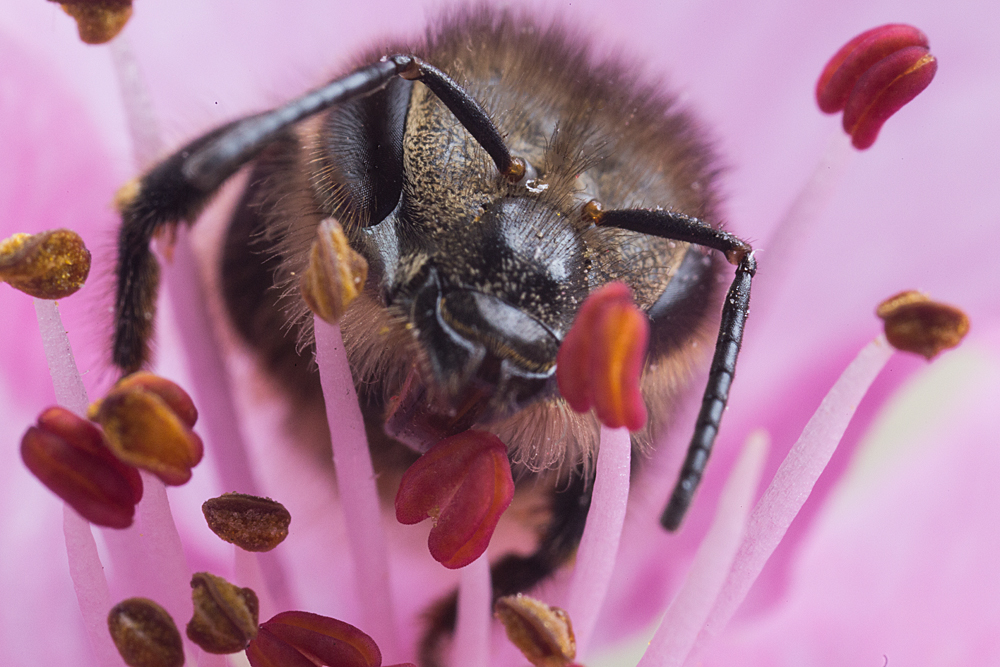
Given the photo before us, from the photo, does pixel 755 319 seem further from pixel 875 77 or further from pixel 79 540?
pixel 79 540

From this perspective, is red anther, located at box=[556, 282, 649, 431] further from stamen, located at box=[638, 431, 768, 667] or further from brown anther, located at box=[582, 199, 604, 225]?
stamen, located at box=[638, 431, 768, 667]

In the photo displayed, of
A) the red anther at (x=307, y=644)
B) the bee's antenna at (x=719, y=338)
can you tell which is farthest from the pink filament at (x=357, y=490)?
the bee's antenna at (x=719, y=338)

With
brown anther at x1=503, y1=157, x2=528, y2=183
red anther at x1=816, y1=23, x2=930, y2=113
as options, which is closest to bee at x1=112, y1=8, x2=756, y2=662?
brown anther at x1=503, y1=157, x2=528, y2=183

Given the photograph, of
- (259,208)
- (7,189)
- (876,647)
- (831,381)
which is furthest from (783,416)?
(7,189)

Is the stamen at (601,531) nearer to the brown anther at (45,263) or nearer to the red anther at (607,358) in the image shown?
the red anther at (607,358)

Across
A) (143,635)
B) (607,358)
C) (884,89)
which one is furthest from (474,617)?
(884,89)

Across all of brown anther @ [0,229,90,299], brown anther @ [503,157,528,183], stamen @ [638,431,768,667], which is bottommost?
brown anther @ [0,229,90,299]
